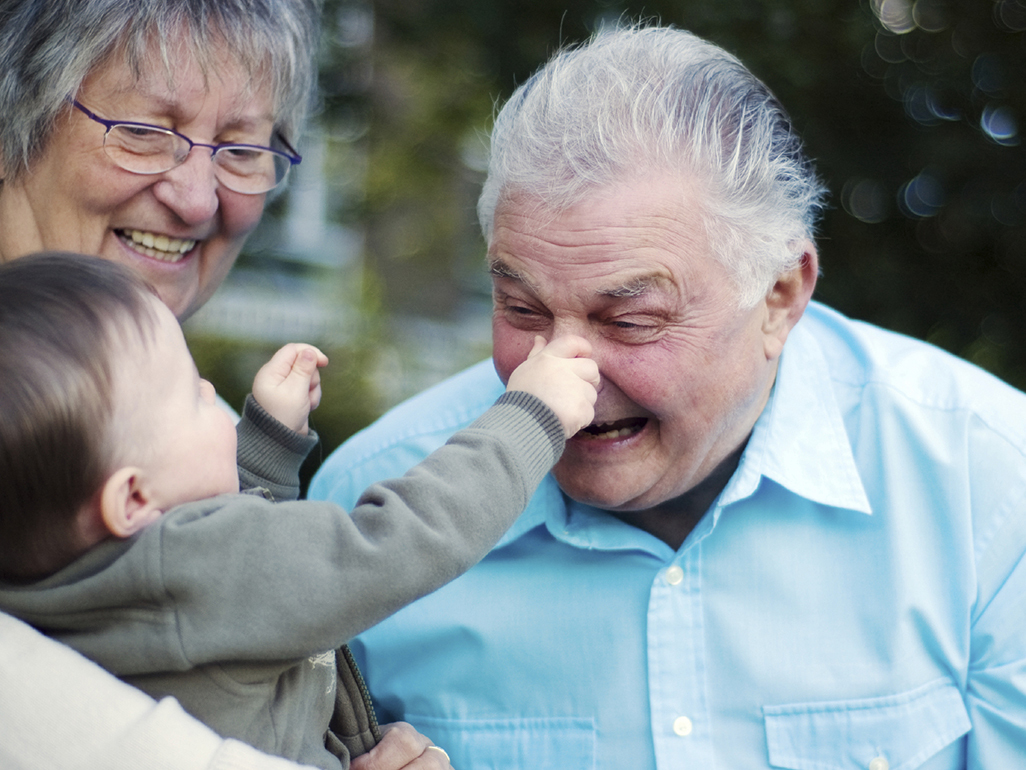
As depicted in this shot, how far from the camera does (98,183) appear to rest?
2.11m

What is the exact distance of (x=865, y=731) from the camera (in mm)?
2014

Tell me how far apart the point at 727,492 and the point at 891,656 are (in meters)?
0.45

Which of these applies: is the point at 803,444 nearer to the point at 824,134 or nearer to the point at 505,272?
the point at 505,272

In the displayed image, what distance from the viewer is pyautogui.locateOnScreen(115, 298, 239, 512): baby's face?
143 centimetres

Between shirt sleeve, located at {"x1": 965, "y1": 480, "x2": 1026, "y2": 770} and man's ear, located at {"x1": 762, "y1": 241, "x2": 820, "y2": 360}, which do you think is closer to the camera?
shirt sleeve, located at {"x1": 965, "y1": 480, "x2": 1026, "y2": 770}

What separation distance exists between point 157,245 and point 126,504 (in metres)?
0.96

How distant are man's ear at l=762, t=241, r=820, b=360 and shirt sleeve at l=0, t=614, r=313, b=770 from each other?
4.40 feet

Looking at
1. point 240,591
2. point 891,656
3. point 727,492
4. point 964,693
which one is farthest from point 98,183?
point 964,693

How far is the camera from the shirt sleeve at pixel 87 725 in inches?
54.2

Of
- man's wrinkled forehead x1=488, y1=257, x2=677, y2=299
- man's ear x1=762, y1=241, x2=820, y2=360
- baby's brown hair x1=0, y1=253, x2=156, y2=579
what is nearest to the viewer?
baby's brown hair x1=0, y1=253, x2=156, y2=579

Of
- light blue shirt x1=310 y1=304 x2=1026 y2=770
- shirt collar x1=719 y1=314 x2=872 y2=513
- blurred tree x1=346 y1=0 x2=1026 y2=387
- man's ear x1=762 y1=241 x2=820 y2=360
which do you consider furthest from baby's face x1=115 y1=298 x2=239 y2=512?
blurred tree x1=346 y1=0 x2=1026 y2=387

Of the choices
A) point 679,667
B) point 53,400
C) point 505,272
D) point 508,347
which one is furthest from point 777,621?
point 53,400

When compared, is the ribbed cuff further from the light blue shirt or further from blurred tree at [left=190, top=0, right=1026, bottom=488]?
blurred tree at [left=190, top=0, right=1026, bottom=488]

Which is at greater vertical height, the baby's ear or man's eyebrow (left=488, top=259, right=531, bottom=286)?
man's eyebrow (left=488, top=259, right=531, bottom=286)
